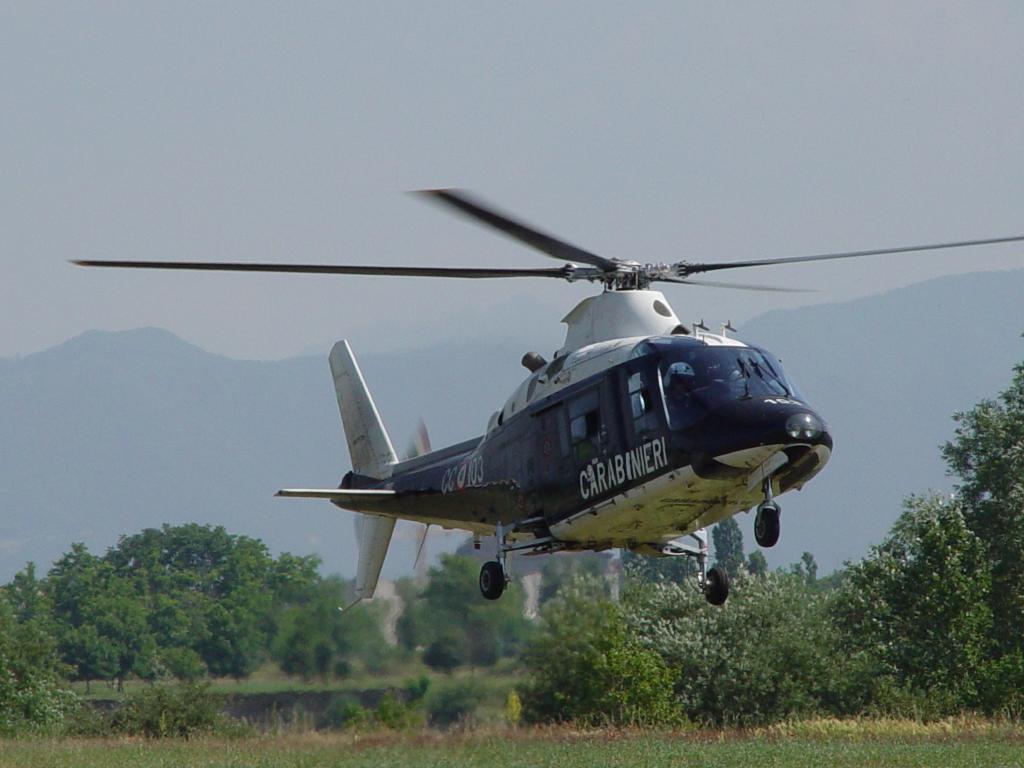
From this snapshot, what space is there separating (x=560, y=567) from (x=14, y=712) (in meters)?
20.9

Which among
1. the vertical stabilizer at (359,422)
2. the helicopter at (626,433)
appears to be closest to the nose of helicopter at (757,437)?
the helicopter at (626,433)

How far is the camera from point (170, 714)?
159 feet

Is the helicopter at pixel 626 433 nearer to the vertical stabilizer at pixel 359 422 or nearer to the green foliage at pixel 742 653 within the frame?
the vertical stabilizer at pixel 359 422

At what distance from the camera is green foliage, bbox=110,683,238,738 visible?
47.6m

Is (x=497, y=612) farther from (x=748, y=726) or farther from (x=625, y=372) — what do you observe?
(x=625, y=372)

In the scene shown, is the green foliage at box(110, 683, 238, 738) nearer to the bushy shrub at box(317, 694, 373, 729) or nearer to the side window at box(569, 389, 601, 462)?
the bushy shrub at box(317, 694, 373, 729)

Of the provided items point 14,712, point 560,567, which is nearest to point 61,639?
point 14,712

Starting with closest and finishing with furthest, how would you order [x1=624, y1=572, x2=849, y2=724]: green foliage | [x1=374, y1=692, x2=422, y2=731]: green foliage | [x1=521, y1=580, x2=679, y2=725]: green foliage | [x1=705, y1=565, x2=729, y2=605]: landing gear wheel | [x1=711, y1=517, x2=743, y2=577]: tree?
[x1=705, y1=565, x2=729, y2=605]: landing gear wheel
[x1=374, y1=692, x2=422, y2=731]: green foliage
[x1=521, y1=580, x2=679, y2=725]: green foliage
[x1=624, y1=572, x2=849, y2=724]: green foliage
[x1=711, y1=517, x2=743, y2=577]: tree

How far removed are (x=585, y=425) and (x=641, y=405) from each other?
1249mm

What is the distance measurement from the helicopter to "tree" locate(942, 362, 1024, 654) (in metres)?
32.4

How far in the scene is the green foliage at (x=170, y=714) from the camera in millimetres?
47625

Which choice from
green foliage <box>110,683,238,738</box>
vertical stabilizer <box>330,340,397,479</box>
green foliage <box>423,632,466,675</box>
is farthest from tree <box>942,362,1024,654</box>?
vertical stabilizer <box>330,340,397,479</box>

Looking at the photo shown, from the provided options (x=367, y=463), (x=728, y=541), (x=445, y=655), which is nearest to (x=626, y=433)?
(x=367, y=463)

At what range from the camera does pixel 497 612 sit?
41906 millimetres
